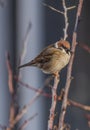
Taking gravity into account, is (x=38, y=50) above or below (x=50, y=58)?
below

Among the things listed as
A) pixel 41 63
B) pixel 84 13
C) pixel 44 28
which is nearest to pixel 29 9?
pixel 44 28

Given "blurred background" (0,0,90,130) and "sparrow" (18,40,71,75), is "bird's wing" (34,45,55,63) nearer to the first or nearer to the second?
"sparrow" (18,40,71,75)

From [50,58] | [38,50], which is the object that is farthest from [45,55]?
[38,50]

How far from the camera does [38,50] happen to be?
309 inches

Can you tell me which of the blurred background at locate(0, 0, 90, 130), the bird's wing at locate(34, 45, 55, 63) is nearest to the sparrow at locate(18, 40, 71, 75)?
the bird's wing at locate(34, 45, 55, 63)

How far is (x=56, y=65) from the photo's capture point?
140 inches

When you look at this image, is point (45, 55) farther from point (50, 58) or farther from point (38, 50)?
point (38, 50)

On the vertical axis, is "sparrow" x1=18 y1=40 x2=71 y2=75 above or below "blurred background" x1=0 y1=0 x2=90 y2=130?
above

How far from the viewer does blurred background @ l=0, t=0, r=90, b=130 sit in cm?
740

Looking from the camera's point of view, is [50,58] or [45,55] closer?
[45,55]

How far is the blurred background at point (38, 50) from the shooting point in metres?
7.40

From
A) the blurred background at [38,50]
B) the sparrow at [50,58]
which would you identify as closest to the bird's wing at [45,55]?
the sparrow at [50,58]

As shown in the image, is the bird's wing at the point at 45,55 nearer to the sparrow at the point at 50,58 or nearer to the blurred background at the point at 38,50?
the sparrow at the point at 50,58

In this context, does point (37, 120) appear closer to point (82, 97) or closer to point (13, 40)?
point (82, 97)
